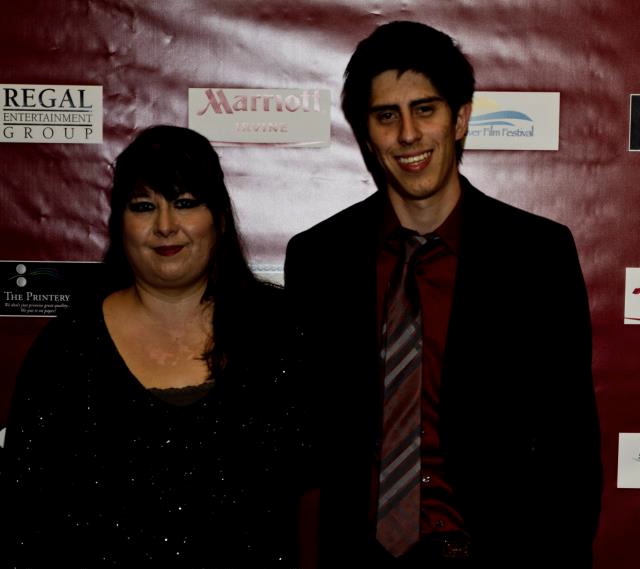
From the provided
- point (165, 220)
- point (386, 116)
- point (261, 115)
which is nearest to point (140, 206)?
point (165, 220)

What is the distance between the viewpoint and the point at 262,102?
2273 mm

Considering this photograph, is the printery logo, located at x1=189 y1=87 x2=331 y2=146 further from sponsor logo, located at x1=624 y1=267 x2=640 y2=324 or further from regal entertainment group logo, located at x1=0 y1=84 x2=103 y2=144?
sponsor logo, located at x1=624 y1=267 x2=640 y2=324

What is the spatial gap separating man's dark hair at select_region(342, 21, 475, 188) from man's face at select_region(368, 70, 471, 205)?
0.02m

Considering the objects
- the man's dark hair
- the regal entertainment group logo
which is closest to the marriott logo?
the regal entertainment group logo

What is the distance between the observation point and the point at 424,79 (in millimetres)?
1723

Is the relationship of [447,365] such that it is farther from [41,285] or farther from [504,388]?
[41,285]

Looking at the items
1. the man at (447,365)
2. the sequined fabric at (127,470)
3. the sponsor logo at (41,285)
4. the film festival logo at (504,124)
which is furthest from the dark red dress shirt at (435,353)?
the sponsor logo at (41,285)

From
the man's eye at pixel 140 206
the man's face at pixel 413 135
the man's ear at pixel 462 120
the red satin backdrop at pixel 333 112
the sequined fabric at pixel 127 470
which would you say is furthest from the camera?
the red satin backdrop at pixel 333 112

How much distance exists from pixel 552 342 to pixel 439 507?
419 millimetres

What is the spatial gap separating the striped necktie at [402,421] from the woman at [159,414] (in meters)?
0.21

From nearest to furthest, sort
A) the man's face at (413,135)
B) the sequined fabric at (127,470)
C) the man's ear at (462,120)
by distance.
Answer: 1. the sequined fabric at (127,470)
2. the man's face at (413,135)
3. the man's ear at (462,120)

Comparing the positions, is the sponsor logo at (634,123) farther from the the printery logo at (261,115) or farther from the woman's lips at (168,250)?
the woman's lips at (168,250)

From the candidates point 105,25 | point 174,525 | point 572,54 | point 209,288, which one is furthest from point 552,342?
point 105,25

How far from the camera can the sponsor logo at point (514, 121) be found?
7.42 ft
